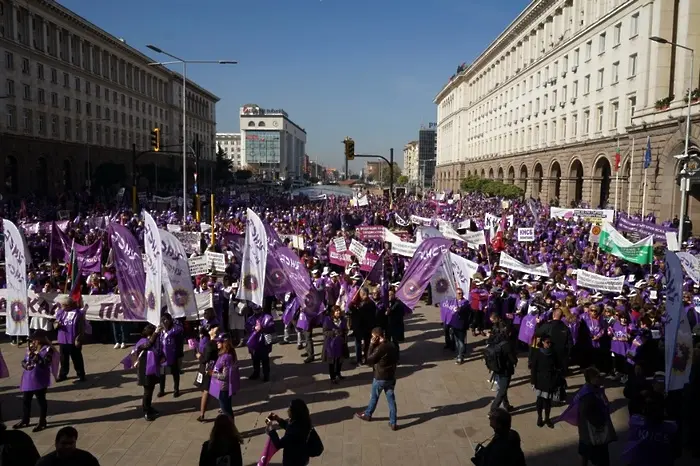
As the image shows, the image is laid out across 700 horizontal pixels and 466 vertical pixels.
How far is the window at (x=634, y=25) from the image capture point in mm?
34406

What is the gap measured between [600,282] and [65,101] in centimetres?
5855

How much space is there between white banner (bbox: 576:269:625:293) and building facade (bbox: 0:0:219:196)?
29.6 meters

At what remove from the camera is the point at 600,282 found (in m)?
12.1

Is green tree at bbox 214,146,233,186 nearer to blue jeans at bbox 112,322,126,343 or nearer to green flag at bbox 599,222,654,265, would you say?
green flag at bbox 599,222,654,265

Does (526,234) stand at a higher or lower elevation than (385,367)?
higher

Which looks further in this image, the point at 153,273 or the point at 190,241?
the point at 190,241

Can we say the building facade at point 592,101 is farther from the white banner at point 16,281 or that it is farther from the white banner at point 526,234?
the white banner at point 16,281

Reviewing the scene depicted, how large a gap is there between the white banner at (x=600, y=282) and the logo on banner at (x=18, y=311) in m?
11.0

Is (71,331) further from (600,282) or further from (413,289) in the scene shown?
(600,282)

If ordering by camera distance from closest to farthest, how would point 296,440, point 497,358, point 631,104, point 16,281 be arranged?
1. point 296,440
2. point 497,358
3. point 16,281
4. point 631,104

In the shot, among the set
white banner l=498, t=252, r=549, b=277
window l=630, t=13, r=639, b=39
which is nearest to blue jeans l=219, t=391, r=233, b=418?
white banner l=498, t=252, r=549, b=277

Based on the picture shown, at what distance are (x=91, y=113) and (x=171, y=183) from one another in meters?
13.4

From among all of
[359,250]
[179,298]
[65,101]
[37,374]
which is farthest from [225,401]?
[65,101]

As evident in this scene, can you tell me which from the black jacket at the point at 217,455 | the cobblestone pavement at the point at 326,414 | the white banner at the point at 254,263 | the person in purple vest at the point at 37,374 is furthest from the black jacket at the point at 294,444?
the white banner at the point at 254,263
